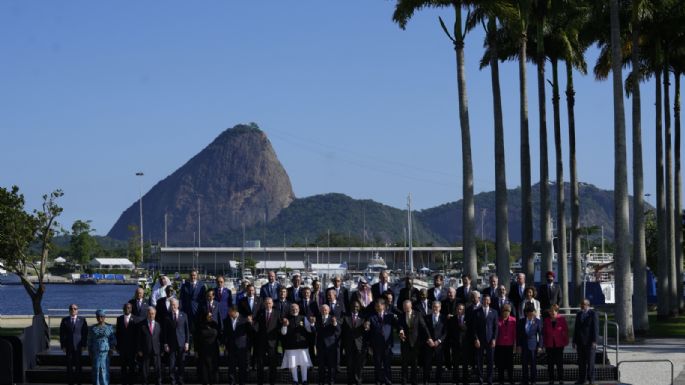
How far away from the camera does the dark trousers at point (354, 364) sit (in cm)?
2425

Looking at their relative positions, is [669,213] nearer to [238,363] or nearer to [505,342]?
[505,342]

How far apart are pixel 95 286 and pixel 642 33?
473 feet

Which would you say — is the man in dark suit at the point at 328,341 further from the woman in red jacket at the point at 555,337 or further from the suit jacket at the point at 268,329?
the woman in red jacket at the point at 555,337

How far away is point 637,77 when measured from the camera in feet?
127

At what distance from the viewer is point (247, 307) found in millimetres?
24750

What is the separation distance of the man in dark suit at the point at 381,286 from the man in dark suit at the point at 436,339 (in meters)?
1.51

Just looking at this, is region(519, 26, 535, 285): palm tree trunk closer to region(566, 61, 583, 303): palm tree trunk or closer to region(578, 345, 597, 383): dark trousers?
region(566, 61, 583, 303): palm tree trunk

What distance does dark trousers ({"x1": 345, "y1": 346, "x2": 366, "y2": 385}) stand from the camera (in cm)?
2425

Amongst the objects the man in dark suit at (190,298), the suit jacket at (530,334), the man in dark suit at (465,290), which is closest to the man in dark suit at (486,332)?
the suit jacket at (530,334)

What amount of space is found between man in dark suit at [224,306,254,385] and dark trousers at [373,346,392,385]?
2.63 m

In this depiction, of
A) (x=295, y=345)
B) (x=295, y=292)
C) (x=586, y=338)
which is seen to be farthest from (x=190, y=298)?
(x=586, y=338)

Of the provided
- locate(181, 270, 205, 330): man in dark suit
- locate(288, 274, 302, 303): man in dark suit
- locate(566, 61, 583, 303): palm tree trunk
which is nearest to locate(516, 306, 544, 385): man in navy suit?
locate(288, 274, 302, 303): man in dark suit

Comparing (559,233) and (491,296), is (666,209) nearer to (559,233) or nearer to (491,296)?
(559,233)

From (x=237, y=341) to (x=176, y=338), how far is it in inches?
48.4
